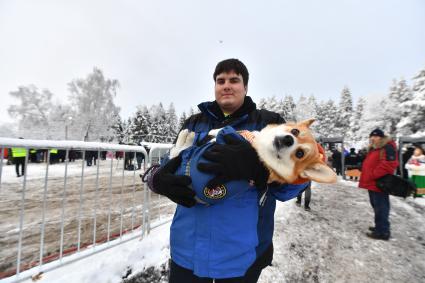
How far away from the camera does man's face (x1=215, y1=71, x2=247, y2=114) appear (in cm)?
161

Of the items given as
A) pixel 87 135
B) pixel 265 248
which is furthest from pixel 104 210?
pixel 87 135

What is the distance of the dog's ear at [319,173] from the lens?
50.4 inches

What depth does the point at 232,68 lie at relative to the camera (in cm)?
169

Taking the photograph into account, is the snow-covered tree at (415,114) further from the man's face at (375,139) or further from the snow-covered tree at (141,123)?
the snow-covered tree at (141,123)

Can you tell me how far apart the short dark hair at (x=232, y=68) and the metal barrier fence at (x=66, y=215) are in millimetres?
1817

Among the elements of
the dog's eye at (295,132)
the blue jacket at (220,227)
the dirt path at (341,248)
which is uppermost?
the dog's eye at (295,132)

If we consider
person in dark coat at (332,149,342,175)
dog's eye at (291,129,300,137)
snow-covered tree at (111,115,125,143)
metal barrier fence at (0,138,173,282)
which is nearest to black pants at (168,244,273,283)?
dog's eye at (291,129,300,137)

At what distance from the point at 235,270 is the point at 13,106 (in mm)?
49917

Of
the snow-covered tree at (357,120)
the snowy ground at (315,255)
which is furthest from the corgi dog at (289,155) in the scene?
the snow-covered tree at (357,120)

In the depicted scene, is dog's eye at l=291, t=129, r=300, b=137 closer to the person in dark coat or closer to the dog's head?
the dog's head

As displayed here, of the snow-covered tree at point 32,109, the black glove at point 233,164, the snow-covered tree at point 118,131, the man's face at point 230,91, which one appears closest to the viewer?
the black glove at point 233,164

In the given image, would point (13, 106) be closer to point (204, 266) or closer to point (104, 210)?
point (104, 210)

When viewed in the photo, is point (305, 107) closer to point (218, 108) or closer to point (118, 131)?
point (118, 131)

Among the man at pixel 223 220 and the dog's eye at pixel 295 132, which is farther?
the dog's eye at pixel 295 132
